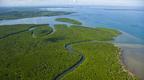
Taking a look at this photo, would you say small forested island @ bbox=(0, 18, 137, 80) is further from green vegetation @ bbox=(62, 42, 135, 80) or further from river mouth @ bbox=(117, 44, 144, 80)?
river mouth @ bbox=(117, 44, 144, 80)

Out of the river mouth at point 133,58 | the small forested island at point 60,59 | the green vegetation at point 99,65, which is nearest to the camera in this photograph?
the green vegetation at point 99,65

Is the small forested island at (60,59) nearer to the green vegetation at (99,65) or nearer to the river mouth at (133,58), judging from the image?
the green vegetation at (99,65)

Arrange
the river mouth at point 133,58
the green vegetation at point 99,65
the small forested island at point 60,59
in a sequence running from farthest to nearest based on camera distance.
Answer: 1. the river mouth at point 133,58
2. the small forested island at point 60,59
3. the green vegetation at point 99,65

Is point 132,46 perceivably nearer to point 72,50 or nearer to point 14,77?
point 72,50

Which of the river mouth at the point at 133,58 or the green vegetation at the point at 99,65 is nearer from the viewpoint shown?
the green vegetation at the point at 99,65

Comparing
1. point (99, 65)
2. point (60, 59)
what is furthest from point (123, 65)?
point (60, 59)

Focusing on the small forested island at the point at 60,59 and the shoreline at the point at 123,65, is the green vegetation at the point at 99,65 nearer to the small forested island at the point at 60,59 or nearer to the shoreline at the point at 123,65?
the small forested island at the point at 60,59

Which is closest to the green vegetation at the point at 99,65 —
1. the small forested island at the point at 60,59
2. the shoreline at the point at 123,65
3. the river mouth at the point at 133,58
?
the small forested island at the point at 60,59

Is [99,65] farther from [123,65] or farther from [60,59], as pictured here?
[60,59]

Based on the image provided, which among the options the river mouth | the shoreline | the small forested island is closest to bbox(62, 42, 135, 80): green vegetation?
the small forested island
